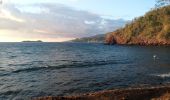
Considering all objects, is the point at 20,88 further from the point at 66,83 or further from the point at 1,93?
the point at 66,83

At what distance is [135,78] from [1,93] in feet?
56.5

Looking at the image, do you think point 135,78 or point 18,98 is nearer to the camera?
point 18,98

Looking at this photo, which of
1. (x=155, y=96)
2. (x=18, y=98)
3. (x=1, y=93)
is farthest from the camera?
(x=1, y=93)

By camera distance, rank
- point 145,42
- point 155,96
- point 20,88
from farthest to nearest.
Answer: point 145,42, point 20,88, point 155,96

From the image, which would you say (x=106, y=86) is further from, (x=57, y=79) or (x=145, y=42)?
(x=145, y=42)

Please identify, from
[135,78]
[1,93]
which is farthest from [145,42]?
[1,93]

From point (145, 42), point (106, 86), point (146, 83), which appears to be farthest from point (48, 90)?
point (145, 42)

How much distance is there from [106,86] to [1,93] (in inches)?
441

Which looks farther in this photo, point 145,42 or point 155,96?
point 145,42

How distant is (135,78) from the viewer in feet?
128

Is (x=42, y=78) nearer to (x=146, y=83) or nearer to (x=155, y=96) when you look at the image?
(x=146, y=83)

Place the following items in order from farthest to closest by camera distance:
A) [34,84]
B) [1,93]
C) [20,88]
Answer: [34,84]
[20,88]
[1,93]

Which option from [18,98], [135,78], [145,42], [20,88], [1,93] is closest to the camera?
[18,98]

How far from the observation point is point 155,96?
891 inches
